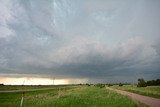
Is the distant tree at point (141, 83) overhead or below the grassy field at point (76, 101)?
overhead

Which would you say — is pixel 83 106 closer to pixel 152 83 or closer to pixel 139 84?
pixel 139 84

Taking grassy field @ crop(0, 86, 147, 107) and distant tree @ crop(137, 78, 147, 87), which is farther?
distant tree @ crop(137, 78, 147, 87)

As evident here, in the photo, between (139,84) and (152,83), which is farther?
(152,83)

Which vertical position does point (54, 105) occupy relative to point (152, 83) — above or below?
below

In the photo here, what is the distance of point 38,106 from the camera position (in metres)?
30.2

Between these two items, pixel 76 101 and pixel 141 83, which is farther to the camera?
pixel 141 83

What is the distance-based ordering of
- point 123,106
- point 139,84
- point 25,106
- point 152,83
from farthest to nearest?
1. point 152,83
2. point 139,84
3. point 25,106
4. point 123,106

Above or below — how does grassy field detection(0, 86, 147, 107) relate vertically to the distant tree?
below

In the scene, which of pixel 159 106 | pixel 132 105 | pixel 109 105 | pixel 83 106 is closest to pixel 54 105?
pixel 83 106

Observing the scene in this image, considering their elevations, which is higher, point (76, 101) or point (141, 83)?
point (141, 83)

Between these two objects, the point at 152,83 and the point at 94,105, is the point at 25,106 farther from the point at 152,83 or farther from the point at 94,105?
the point at 152,83

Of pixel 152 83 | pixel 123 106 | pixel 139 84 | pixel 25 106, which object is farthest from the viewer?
pixel 152 83

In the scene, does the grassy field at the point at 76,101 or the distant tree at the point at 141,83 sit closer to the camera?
the grassy field at the point at 76,101

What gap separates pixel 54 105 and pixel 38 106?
1.71 metres
